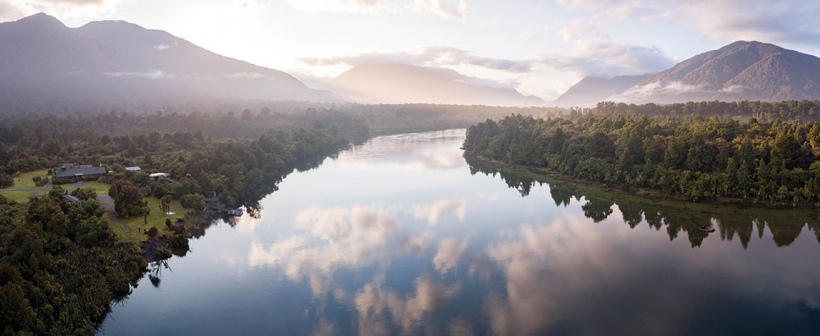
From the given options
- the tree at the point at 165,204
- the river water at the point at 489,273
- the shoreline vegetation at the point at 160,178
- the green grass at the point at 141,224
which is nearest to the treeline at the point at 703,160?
the shoreline vegetation at the point at 160,178

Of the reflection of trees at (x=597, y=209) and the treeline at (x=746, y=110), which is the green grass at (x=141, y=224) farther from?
the treeline at (x=746, y=110)

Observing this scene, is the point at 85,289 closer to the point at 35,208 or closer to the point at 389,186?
the point at 35,208

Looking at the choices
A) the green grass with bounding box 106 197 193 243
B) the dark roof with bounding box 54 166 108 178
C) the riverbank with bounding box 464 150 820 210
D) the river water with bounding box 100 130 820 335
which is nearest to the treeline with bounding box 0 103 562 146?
the dark roof with bounding box 54 166 108 178

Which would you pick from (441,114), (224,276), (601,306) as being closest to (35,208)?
(224,276)

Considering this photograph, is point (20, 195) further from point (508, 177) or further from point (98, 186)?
point (508, 177)

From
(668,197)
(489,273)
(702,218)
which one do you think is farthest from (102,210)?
(668,197)

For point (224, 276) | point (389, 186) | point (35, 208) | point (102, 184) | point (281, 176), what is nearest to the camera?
point (35, 208)

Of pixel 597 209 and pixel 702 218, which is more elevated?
pixel 702 218
